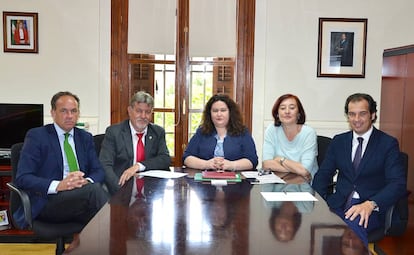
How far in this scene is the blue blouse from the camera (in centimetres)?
317

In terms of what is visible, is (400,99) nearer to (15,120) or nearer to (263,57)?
(263,57)

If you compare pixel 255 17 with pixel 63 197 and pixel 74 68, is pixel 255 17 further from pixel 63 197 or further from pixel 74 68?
pixel 63 197

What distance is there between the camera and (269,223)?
1711 millimetres

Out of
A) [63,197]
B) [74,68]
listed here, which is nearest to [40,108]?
[74,68]

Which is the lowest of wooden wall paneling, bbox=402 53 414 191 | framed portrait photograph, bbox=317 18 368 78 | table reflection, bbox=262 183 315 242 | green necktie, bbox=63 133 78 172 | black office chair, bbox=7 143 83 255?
black office chair, bbox=7 143 83 255

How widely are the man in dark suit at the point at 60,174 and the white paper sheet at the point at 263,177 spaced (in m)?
0.92

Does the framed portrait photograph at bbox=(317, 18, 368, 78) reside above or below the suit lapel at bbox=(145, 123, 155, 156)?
above

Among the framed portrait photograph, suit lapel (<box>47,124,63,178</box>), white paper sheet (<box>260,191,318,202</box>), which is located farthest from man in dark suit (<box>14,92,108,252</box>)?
the framed portrait photograph

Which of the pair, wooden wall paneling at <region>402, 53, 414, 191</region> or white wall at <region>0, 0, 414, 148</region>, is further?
white wall at <region>0, 0, 414, 148</region>

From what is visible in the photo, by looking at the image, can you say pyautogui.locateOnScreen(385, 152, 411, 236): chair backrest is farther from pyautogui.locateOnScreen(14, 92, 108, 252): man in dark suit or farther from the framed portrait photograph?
the framed portrait photograph

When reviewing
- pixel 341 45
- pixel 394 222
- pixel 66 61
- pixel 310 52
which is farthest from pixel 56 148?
pixel 341 45

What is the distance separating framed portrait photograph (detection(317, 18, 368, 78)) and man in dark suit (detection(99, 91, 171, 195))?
2006mm

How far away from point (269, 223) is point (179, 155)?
2859 millimetres

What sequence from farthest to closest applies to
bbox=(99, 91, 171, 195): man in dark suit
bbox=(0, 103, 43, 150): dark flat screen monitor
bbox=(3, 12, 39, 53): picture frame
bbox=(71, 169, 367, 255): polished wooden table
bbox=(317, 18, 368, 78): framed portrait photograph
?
1. bbox=(317, 18, 368, 78): framed portrait photograph
2. bbox=(3, 12, 39, 53): picture frame
3. bbox=(0, 103, 43, 150): dark flat screen monitor
4. bbox=(99, 91, 171, 195): man in dark suit
5. bbox=(71, 169, 367, 255): polished wooden table
